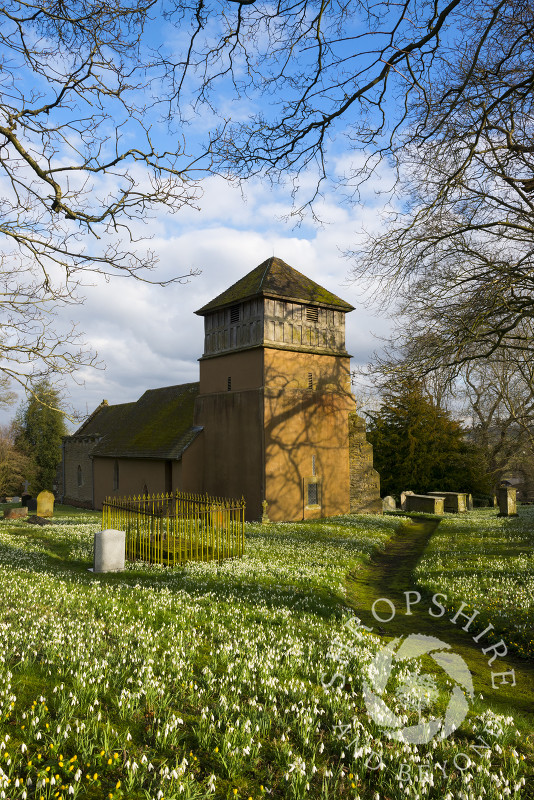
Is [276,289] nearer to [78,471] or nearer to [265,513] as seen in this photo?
[265,513]

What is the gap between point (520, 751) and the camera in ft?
16.4

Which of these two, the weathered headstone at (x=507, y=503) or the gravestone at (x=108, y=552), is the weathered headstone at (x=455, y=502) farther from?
the gravestone at (x=108, y=552)

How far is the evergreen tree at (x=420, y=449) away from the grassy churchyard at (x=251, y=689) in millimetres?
26670

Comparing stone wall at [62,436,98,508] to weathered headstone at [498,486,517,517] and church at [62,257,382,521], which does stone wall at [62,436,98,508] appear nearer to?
church at [62,257,382,521]

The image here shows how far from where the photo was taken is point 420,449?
1511 inches

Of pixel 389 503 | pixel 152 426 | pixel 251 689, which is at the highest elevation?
pixel 152 426

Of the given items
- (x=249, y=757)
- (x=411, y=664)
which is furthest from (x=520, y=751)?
(x=249, y=757)

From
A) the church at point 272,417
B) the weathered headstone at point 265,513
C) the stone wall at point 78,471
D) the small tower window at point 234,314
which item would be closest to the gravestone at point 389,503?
the church at point 272,417

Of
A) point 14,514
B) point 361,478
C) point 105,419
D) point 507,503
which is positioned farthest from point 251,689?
point 105,419

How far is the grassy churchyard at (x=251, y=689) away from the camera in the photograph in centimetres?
422

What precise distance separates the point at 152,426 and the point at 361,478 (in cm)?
1438

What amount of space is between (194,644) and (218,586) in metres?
4.34

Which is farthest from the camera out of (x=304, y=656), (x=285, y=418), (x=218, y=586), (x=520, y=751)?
(x=285, y=418)

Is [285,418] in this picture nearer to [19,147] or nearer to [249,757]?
[19,147]
